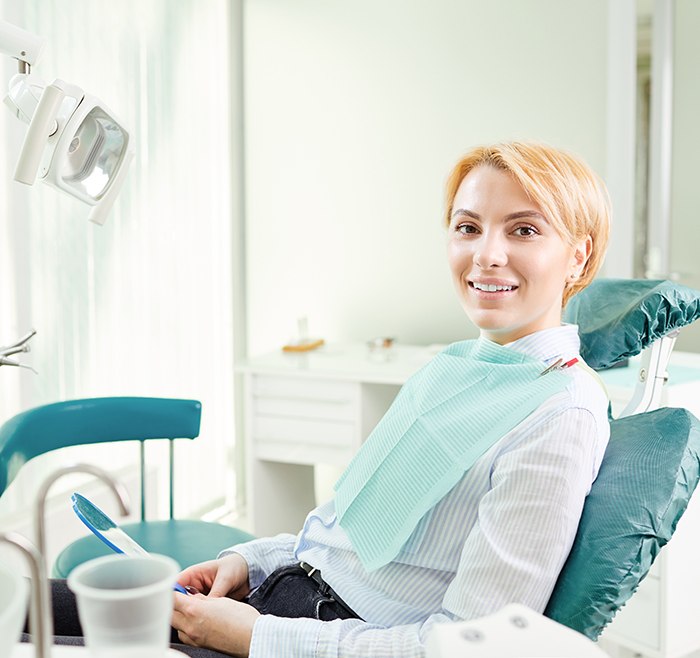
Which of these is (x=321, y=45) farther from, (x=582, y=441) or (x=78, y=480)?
(x=582, y=441)

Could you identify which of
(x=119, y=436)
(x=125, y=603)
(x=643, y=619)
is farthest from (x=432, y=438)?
(x=643, y=619)

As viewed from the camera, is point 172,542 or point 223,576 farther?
point 172,542

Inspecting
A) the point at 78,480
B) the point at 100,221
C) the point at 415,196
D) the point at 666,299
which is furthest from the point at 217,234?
the point at 666,299

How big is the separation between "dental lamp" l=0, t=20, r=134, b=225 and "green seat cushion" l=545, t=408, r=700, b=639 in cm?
83

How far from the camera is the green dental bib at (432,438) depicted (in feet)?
3.81

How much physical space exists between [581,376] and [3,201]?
1662 mm

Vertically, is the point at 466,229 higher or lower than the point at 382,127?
lower

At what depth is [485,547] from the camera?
1032mm

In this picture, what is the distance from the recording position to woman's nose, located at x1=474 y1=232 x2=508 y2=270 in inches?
48.5

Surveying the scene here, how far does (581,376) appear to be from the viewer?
1.22m

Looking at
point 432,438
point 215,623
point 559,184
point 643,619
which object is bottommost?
point 643,619

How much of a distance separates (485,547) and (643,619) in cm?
137

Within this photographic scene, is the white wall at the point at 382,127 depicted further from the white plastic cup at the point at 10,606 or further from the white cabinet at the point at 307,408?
the white plastic cup at the point at 10,606

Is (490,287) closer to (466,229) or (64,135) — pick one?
(466,229)
